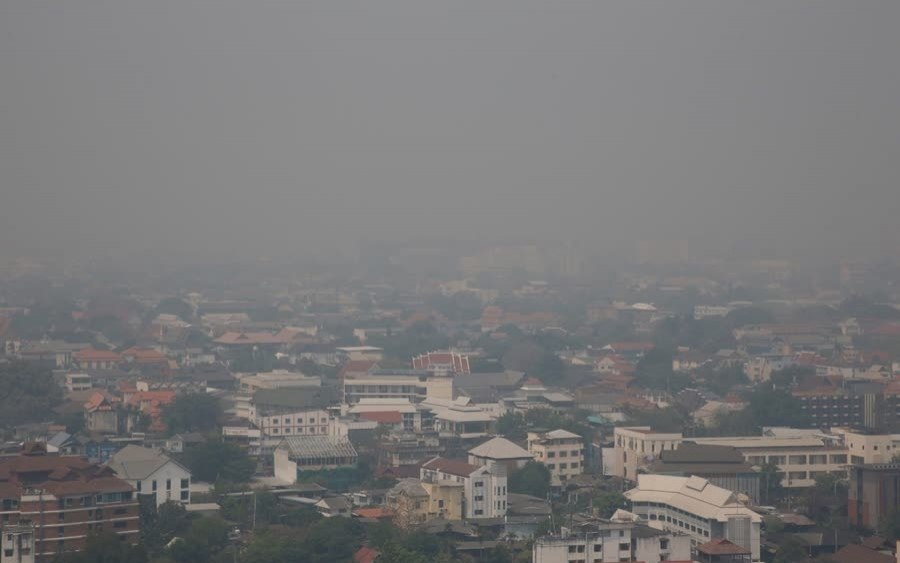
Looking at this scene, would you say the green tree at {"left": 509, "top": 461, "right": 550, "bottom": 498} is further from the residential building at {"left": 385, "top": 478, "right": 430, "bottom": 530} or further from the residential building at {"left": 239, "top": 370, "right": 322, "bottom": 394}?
the residential building at {"left": 239, "top": 370, "right": 322, "bottom": 394}

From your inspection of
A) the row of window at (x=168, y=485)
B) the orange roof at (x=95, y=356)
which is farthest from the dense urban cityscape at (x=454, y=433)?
the orange roof at (x=95, y=356)

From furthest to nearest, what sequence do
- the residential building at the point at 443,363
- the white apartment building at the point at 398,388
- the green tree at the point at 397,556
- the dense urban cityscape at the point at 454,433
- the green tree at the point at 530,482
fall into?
the residential building at the point at 443,363 < the white apartment building at the point at 398,388 < the green tree at the point at 530,482 < the dense urban cityscape at the point at 454,433 < the green tree at the point at 397,556

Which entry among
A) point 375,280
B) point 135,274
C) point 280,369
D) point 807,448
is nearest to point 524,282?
point 375,280

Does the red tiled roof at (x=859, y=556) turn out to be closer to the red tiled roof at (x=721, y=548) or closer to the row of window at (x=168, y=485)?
the red tiled roof at (x=721, y=548)

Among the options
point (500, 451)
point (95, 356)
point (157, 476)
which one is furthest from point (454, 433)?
point (95, 356)

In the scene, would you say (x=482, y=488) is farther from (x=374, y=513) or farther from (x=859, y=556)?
(x=859, y=556)

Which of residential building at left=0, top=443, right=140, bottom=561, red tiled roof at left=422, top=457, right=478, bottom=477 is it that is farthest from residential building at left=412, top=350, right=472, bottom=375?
residential building at left=0, top=443, right=140, bottom=561
